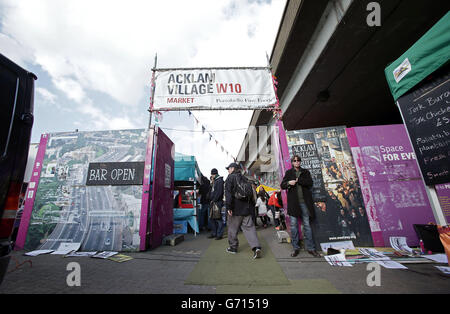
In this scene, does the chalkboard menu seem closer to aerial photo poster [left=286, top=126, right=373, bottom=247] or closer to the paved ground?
the paved ground

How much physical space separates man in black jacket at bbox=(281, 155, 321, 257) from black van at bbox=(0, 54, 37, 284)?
383 centimetres

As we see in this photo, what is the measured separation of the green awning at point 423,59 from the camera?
76.7 inches

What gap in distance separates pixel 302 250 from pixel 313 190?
52.3 inches

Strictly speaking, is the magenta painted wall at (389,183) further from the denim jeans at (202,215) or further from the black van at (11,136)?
the black van at (11,136)

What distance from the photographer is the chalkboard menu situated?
205 centimetres

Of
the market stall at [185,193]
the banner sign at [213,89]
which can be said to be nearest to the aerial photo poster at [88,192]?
the banner sign at [213,89]

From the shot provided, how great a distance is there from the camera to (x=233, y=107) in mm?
4637

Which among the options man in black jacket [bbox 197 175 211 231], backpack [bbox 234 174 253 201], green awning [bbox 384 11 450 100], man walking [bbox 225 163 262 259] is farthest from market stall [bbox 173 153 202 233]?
green awning [bbox 384 11 450 100]

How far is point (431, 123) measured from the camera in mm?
2170

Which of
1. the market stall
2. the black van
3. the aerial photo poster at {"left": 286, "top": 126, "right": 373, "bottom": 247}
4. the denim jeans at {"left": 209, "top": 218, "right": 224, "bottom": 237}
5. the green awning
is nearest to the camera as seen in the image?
the black van

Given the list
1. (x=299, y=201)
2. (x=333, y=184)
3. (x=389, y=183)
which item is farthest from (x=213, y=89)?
(x=389, y=183)

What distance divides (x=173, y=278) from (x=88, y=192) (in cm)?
321
